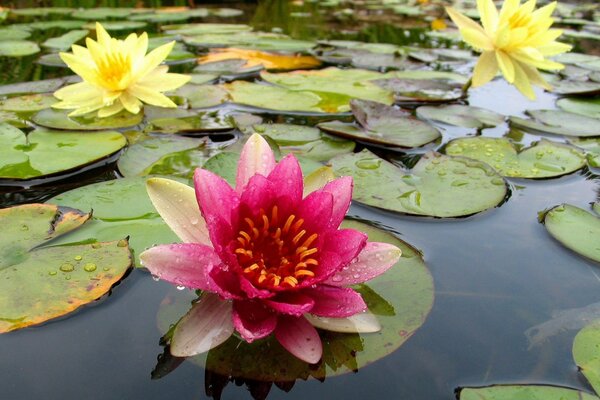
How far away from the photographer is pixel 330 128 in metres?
2.32

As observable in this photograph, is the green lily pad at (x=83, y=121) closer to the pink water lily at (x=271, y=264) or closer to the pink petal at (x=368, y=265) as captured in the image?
the pink water lily at (x=271, y=264)

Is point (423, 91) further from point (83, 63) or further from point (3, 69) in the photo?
point (3, 69)

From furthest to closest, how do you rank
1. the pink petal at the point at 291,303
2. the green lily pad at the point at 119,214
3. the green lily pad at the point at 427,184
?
the green lily pad at the point at 427,184 < the green lily pad at the point at 119,214 < the pink petal at the point at 291,303

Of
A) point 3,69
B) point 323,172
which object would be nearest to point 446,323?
point 323,172

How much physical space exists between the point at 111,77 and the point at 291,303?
5.93ft

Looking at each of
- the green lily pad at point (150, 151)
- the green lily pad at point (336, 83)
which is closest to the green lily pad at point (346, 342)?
the green lily pad at point (150, 151)

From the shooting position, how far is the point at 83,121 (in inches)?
93.7

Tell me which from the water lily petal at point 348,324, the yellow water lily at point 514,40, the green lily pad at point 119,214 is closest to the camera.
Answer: the water lily petal at point 348,324

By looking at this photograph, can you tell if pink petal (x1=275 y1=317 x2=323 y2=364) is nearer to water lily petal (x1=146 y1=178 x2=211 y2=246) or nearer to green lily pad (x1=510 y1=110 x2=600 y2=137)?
water lily petal (x1=146 y1=178 x2=211 y2=246)

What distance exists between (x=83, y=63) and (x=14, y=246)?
1273mm

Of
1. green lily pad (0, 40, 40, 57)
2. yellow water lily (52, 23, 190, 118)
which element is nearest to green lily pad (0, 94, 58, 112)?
yellow water lily (52, 23, 190, 118)

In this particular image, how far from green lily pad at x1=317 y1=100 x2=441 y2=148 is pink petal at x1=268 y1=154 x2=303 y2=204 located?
1180 millimetres

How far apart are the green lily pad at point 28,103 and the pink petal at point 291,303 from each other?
7.10ft

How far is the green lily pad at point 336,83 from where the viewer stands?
10.00 ft
